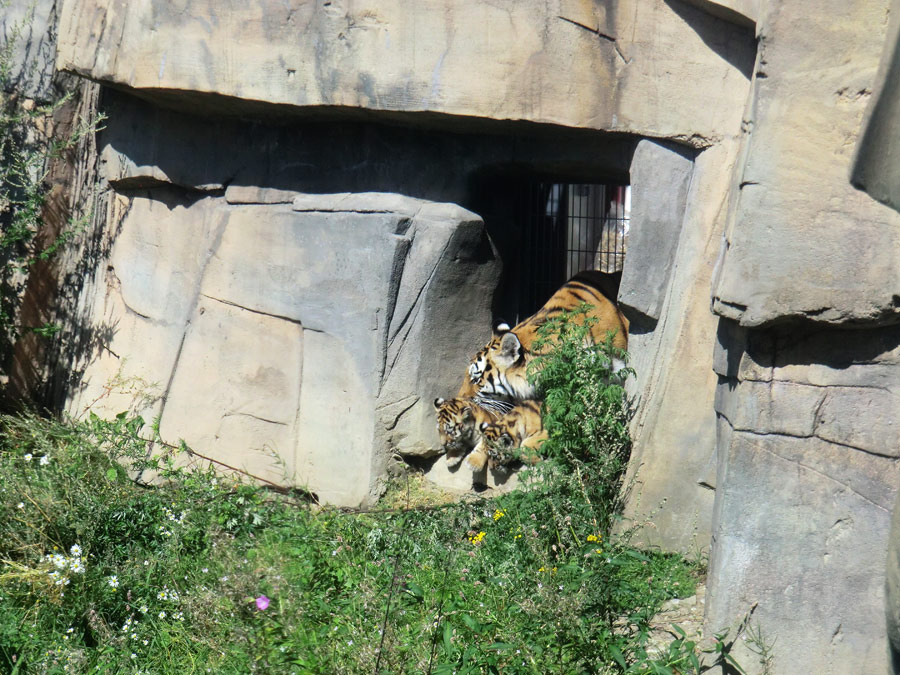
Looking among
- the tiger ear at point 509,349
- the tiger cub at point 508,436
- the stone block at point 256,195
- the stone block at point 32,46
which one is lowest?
the tiger cub at point 508,436

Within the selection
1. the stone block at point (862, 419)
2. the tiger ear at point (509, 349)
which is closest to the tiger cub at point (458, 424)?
the tiger ear at point (509, 349)

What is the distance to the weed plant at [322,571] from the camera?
310cm

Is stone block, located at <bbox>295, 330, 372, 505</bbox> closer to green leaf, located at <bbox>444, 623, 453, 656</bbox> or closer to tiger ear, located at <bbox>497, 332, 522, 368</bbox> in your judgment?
tiger ear, located at <bbox>497, 332, 522, 368</bbox>

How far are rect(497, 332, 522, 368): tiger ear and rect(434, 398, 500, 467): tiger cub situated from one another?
1.05 feet

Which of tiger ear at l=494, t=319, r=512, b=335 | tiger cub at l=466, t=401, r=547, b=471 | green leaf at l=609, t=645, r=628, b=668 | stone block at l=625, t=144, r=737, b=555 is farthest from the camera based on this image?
tiger ear at l=494, t=319, r=512, b=335

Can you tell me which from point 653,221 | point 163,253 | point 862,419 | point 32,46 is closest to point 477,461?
point 653,221

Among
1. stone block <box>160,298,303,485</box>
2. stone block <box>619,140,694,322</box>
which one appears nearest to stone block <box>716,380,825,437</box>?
stone block <box>619,140,694,322</box>

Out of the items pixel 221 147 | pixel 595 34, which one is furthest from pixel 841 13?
pixel 221 147

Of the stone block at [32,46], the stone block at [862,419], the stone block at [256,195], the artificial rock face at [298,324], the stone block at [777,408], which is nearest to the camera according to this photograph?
the stone block at [862,419]

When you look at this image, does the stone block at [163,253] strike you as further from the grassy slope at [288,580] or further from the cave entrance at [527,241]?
the cave entrance at [527,241]

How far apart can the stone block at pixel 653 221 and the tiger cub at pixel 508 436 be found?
1081 millimetres

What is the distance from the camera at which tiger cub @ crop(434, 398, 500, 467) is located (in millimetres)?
5762

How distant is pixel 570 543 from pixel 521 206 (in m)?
2.82

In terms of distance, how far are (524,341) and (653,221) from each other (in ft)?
5.21
